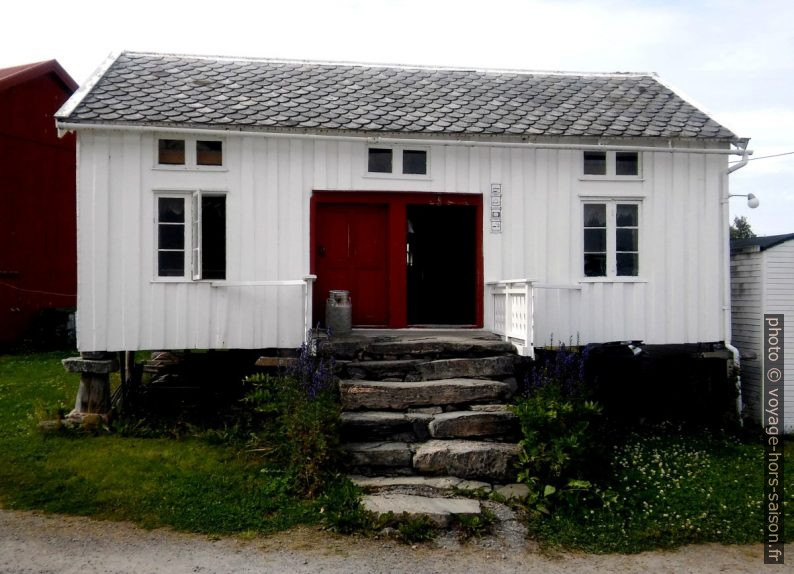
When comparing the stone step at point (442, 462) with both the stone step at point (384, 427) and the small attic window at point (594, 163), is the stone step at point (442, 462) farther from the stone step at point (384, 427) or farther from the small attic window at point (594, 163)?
the small attic window at point (594, 163)

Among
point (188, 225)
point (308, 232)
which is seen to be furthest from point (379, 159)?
point (188, 225)

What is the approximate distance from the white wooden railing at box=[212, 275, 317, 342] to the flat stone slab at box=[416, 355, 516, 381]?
146cm

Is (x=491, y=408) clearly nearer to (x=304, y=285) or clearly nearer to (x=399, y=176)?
(x=304, y=285)

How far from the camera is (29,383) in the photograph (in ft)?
36.4

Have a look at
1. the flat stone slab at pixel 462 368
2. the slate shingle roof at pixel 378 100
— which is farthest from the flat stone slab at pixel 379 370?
the slate shingle roof at pixel 378 100

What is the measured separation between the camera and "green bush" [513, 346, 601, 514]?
6184 mm

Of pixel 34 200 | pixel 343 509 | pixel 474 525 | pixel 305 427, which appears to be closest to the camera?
pixel 474 525

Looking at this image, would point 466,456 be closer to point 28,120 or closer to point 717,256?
point 717,256

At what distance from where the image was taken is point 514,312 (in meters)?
8.27

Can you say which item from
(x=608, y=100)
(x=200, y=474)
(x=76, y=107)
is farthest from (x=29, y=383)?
(x=608, y=100)

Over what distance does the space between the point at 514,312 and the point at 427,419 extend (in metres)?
→ 2.01

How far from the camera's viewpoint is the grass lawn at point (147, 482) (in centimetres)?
591

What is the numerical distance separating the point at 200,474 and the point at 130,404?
289 centimetres

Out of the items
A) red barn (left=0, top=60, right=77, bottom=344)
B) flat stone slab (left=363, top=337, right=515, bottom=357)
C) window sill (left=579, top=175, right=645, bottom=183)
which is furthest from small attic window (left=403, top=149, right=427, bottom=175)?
red barn (left=0, top=60, right=77, bottom=344)
